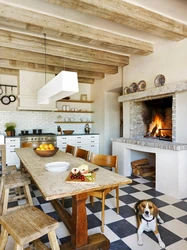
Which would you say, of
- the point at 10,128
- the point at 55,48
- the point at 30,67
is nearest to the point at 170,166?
the point at 55,48

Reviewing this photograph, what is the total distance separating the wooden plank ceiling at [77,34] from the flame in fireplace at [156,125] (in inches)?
60.2

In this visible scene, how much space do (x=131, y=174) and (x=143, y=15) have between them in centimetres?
320

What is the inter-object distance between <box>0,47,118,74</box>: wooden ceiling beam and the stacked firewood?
246cm

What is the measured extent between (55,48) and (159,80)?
6.94 feet

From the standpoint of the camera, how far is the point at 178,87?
122 inches

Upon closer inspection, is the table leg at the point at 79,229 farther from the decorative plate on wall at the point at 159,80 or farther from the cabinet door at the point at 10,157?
the cabinet door at the point at 10,157

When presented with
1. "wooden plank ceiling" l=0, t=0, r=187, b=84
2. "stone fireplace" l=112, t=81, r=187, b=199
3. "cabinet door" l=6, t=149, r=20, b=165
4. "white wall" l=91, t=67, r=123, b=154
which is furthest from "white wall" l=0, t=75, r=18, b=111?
"stone fireplace" l=112, t=81, r=187, b=199

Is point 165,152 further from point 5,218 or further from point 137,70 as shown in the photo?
point 5,218

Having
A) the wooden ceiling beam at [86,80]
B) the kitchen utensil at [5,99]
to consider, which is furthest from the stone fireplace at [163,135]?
the kitchen utensil at [5,99]

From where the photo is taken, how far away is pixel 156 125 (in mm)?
4508

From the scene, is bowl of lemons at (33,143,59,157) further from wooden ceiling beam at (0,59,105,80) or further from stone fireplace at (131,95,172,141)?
stone fireplace at (131,95,172,141)

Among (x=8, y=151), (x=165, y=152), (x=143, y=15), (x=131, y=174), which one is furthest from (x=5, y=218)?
(x=8, y=151)

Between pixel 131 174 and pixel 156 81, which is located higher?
pixel 156 81

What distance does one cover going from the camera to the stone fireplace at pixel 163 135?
9.84ft
